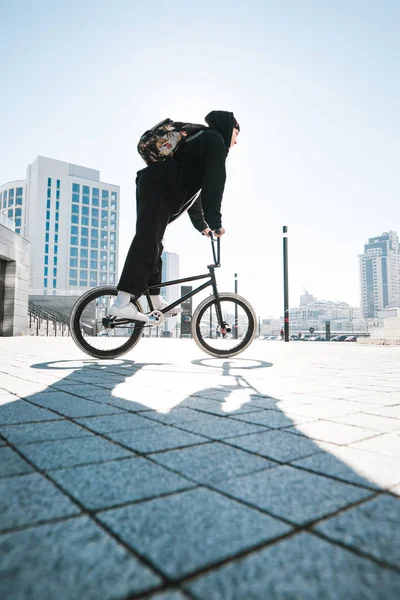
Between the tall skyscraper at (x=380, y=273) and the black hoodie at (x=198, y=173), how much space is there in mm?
183658

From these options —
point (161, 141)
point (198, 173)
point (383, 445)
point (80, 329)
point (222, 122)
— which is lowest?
point (383, 445)

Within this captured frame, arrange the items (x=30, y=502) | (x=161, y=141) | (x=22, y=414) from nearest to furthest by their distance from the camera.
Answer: (x=30, y=502)
(x=22, y=414)
(x=161, y=141)

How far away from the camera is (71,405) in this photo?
2025 mm

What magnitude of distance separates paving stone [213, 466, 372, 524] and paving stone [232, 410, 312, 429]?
0.57 metres

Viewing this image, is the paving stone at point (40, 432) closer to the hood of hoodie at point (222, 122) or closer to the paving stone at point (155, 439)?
the paving stone at point (155, 439)

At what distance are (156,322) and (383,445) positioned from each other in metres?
3.38

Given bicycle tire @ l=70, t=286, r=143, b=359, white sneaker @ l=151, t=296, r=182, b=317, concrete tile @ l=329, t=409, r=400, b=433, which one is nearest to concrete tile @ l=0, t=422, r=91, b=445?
concrete tile @ l=329, t=409, r=400, b=433

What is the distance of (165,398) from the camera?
228 centimetres

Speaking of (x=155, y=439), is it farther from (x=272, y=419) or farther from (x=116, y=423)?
(x=272, y=419)

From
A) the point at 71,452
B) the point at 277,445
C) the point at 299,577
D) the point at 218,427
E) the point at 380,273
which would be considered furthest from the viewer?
→ the point at 380,273

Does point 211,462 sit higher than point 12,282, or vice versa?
point 12,282

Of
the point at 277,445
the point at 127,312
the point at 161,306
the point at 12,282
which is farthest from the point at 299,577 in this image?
the point at 12,282

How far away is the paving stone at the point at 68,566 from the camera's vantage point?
1.96 feet

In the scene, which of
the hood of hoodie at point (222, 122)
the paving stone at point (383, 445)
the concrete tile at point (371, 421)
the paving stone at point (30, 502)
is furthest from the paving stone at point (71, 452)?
the hood of hoodie at point (222, 122)
